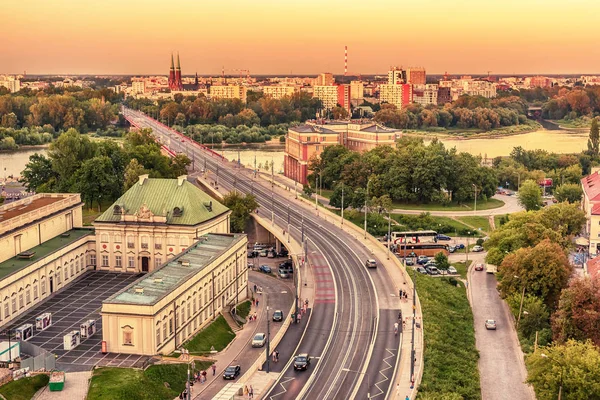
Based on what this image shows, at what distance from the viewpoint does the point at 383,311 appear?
53875 millimetres

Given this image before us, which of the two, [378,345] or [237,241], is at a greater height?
[237,241]

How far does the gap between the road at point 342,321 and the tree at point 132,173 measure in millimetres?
14616

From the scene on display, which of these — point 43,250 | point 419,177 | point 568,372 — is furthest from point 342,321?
point 419,177

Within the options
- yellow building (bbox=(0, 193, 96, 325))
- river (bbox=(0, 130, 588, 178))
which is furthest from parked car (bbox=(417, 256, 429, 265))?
river (bbox=(0, 130, 588, 178))

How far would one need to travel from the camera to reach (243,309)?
5816 cm

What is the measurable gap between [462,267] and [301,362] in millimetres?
31731

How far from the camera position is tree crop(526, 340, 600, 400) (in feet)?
129

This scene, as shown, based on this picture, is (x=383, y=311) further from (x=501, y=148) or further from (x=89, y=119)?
(x=89, y=119)

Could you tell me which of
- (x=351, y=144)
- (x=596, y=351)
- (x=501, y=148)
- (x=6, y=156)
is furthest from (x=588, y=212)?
(x=6, y=156)

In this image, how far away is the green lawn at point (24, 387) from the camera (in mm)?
38188

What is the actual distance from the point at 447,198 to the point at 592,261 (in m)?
35.8

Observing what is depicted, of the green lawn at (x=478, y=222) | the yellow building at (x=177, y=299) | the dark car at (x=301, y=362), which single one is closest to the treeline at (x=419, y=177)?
the green lawn at (x=478, y=222)

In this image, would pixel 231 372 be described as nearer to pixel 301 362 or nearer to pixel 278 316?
pixel 301 362

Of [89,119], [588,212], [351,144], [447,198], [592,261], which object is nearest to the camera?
[592,261]
